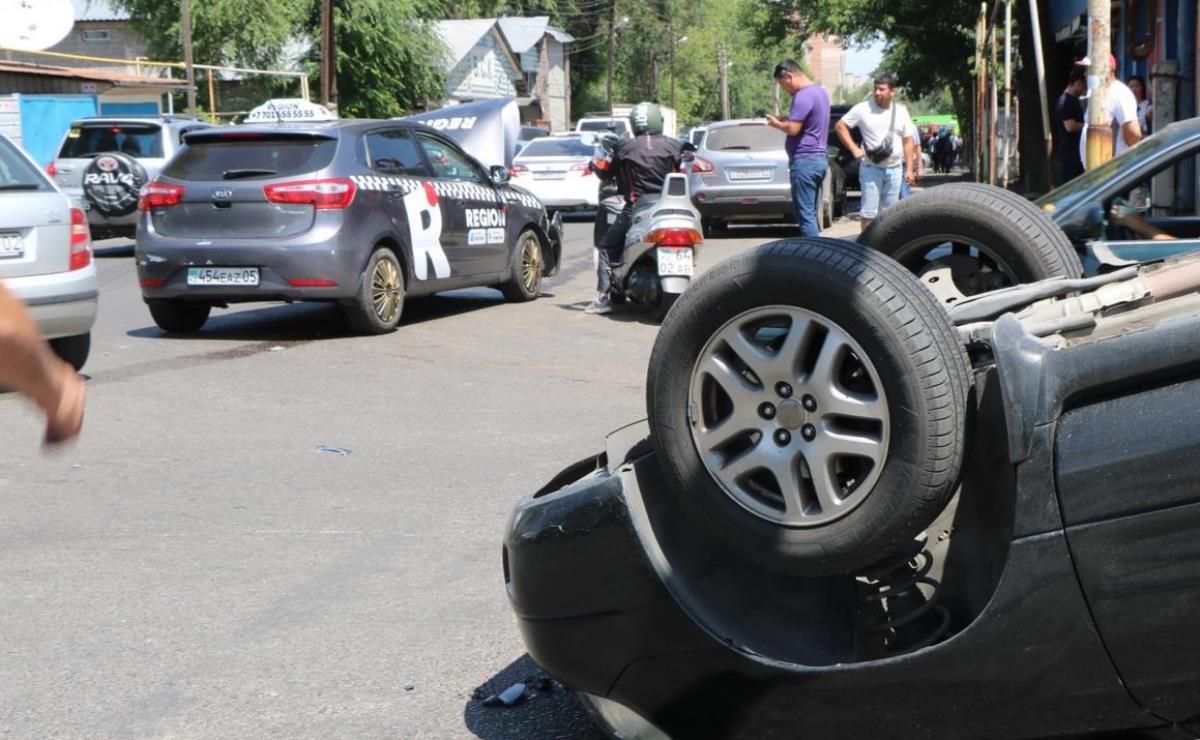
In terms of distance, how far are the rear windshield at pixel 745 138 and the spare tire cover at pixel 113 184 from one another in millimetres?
8045

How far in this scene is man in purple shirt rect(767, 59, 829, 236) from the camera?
12789 millimetres

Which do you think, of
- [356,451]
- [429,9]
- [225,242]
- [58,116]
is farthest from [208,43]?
[356,451]

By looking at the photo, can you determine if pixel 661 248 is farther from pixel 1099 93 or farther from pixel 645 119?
pixel 1099 93

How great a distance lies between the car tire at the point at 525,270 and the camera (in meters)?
13.6

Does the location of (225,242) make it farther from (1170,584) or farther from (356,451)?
(1170,584)

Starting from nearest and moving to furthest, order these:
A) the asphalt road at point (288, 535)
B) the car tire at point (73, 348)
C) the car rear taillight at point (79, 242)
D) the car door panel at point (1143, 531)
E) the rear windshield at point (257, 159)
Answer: the car door panel at point (1143, 531) → the asphalt road at point (288, 535) → the car rear taillight at point (79, 242) → the car tire at point (73, 348) → the rear windshield at point (257, 159)

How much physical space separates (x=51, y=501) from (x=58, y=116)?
29.7m

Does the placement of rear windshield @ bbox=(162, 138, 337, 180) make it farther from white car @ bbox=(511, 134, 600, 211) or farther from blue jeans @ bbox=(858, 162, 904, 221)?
white car @ bbox=(511, 134, 600, 211)

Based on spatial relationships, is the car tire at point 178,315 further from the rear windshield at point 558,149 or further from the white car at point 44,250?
the rear windshield at point 558,149

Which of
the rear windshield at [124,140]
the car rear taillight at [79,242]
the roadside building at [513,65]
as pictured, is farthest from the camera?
the roadside building at [513,65]

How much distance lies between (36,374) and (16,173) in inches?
267

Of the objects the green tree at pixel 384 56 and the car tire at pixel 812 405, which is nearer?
the car tire at pixel 812 405

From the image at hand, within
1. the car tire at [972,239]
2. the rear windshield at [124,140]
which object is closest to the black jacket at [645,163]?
the car tire at [972,239]

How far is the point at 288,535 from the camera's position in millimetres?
5730
